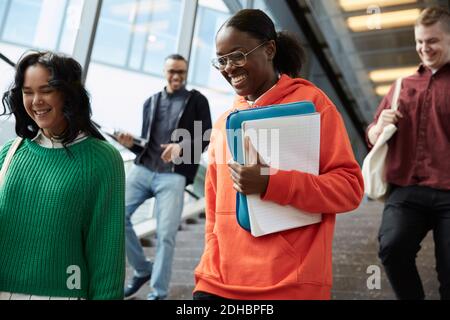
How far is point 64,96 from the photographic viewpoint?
71.3 inches

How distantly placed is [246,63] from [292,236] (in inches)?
21.2

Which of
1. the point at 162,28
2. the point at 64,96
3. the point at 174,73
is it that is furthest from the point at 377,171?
the point at 162,28

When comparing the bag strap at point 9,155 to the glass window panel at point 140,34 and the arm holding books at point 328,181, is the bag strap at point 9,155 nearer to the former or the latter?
the arm holding books at point 328,181

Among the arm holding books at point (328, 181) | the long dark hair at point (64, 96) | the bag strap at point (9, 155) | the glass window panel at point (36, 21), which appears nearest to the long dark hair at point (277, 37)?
the arm holding books at point (328, 181)

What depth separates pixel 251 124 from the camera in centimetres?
155

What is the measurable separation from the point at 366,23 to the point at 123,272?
327 inches

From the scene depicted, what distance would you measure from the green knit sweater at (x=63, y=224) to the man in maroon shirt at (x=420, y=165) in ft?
4.35

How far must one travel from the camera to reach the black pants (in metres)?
2.41

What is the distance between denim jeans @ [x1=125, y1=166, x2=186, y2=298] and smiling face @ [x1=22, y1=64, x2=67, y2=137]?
6.18 ft

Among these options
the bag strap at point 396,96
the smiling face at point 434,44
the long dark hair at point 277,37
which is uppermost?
the smiling face at point 434,44

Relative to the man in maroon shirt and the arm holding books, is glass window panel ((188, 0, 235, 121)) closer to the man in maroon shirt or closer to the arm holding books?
the man in maroon shirt

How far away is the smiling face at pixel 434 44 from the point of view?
8.30ft

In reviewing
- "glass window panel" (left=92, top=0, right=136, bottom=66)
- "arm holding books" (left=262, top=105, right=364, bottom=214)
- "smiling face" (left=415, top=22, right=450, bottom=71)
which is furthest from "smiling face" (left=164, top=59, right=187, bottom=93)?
"arm holding books" (left=262, top=105, right=364, bottom=214)

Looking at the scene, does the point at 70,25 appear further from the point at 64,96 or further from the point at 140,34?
the point at 64,96
